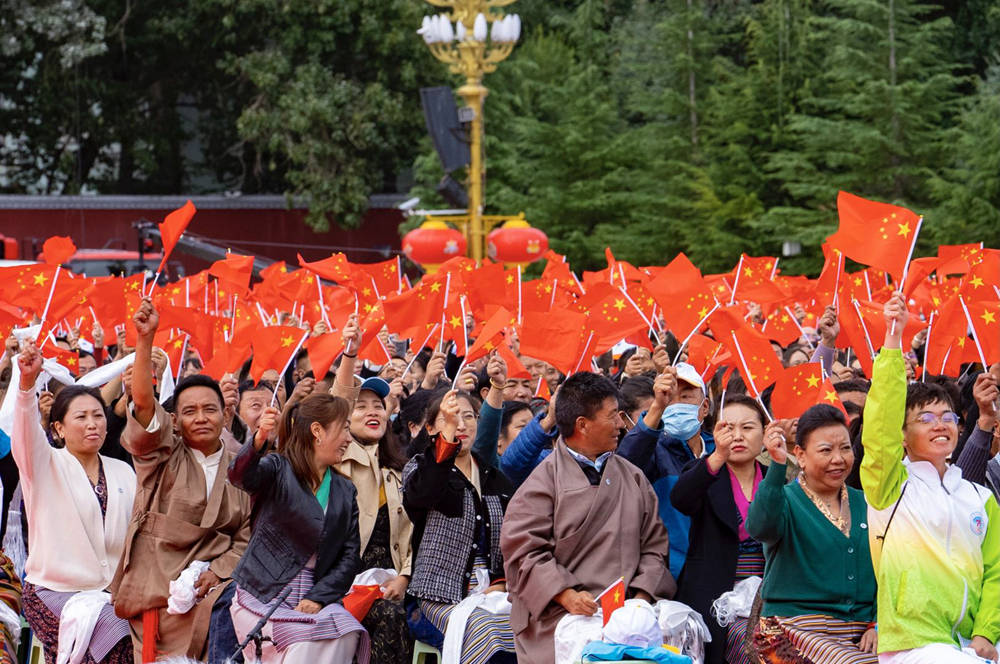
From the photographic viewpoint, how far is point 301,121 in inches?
1055

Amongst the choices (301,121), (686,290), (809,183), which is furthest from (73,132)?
(686,290)

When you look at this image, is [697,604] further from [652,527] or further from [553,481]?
[553,481]

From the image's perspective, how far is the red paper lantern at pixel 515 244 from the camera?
18.5 metres

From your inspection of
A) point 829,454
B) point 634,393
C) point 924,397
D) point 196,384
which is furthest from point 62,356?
point 924,397

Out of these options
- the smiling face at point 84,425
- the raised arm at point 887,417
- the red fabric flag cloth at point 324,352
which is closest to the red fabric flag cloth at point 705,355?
the red fabric flag cloth at point 324,352

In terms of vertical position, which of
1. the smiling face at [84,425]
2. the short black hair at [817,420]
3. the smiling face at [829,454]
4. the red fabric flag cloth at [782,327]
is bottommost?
the red fabric flag cloth at [782,327]

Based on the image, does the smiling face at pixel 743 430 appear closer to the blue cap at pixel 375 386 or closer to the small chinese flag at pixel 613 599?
the small chinese flag at pixel 613 599

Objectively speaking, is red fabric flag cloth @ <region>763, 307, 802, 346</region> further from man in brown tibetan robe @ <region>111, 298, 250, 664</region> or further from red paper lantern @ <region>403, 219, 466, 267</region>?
red paper lantern @ <region>403, 219, 466, 267</region>

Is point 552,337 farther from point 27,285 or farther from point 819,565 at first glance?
point 27,285

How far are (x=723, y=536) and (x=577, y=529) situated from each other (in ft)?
2.35

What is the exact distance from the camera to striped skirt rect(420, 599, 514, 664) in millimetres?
6180

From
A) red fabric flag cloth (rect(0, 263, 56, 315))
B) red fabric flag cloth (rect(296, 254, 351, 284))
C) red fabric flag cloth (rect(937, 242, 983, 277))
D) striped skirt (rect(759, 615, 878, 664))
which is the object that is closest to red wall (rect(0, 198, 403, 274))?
red fabric flag cloth (rect(296, 254, 351, 284))

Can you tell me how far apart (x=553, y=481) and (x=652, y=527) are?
44 cm

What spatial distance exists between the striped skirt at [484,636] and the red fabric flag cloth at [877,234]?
211 cm
